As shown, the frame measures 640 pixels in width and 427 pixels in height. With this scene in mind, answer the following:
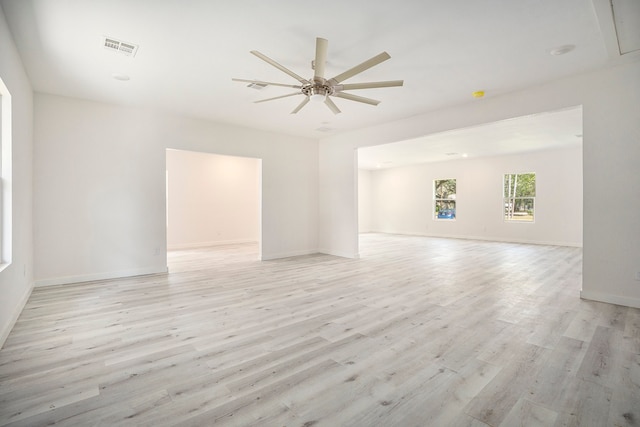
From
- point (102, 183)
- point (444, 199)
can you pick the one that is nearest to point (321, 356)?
Answer: point (102, 183)

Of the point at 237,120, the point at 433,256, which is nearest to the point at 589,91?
the point at 433,256

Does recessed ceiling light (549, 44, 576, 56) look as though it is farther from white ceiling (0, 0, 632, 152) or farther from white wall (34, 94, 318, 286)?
white wall (34, 94, 318, 286)

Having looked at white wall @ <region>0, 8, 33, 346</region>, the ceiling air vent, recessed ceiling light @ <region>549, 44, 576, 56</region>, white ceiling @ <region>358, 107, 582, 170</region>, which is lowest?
white wall @ <region>0, 8, 33, 346</region>

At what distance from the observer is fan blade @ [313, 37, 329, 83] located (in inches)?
100

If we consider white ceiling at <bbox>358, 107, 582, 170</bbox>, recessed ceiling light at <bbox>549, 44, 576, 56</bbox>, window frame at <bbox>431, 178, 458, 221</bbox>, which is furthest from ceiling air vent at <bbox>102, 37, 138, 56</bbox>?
window frame at <bbox>431, 178, 458, 221</bbox>

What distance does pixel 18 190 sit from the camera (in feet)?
11.0

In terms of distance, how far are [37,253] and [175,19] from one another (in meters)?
3.99

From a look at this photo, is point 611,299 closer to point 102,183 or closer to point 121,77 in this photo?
point 121,77

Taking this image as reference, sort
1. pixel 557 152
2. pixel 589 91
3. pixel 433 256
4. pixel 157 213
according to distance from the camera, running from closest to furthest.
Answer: pixel 589 91 → pixel 157 213 → pixel 433 256 → pixel 557 152

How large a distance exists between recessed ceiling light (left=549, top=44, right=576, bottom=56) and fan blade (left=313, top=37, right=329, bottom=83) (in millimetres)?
2440

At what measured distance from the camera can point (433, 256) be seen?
6961mm

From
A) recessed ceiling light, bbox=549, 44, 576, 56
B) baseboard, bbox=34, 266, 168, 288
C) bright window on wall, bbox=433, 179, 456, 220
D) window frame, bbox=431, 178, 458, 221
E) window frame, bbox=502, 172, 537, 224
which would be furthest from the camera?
bright window on wall, bbox=433, 179, 456, 220

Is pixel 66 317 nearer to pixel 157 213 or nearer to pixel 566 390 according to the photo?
pixel 157 213

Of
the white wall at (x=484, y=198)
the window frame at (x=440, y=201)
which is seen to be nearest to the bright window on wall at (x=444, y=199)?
the window frame at (x=440, y=201)
